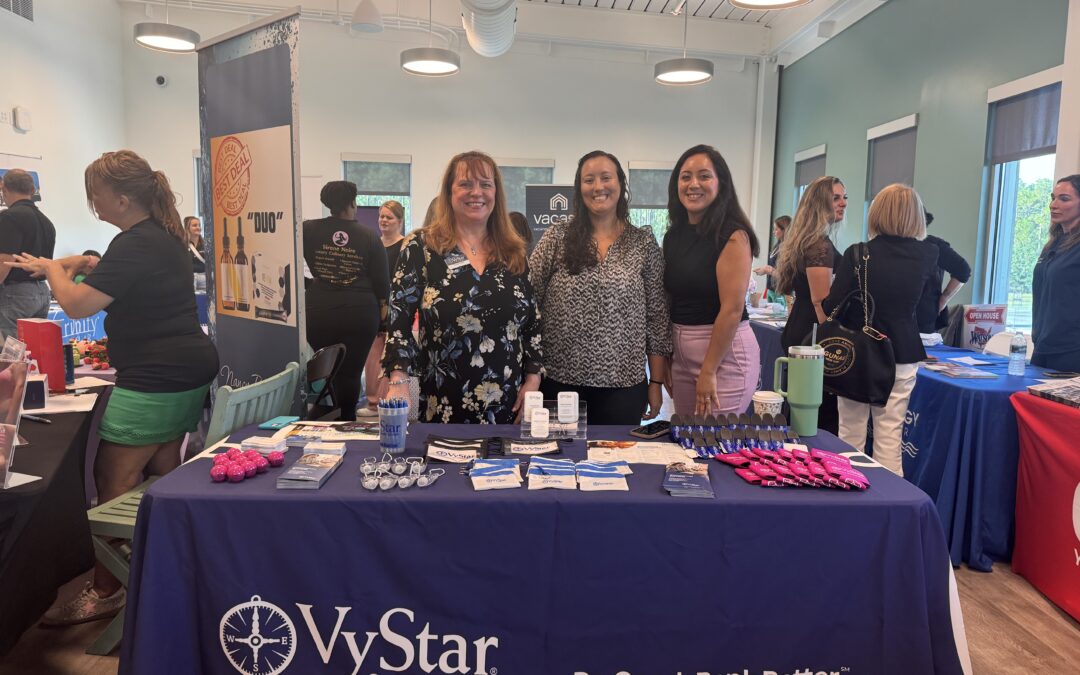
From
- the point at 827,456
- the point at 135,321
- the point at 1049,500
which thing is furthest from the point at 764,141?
the point at 135,321

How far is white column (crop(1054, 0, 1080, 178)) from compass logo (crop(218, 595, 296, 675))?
4292 millimetres

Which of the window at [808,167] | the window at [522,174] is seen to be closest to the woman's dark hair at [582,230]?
the window at [808,167]

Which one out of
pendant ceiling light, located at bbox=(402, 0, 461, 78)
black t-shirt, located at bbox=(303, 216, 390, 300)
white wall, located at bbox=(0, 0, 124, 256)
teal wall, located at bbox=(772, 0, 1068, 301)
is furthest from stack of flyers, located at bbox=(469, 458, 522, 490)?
white wall, located at bbox=(0, 0, 124, 256)

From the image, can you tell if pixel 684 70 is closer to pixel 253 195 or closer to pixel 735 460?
pixel 253 195

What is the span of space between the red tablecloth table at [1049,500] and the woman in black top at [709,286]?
1.08 meters

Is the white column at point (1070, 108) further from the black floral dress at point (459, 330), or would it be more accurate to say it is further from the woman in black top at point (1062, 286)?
the black floral dress at point (459, 330)

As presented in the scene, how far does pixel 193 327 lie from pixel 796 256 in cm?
259

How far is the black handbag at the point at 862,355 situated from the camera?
261 cm

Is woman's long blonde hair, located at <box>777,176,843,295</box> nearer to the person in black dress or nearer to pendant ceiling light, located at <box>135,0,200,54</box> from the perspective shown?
the person in black dress

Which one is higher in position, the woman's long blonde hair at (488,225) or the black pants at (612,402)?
the woman's long blonde hair at (488,225)

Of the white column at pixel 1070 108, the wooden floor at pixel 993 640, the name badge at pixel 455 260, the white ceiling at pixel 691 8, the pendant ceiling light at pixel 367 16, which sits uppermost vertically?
the white ceiling at pixel 691 8

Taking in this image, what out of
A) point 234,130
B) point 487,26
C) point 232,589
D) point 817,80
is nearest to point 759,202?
point 817,80

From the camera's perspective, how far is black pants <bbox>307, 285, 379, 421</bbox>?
347 cm

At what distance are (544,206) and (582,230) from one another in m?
4.05
